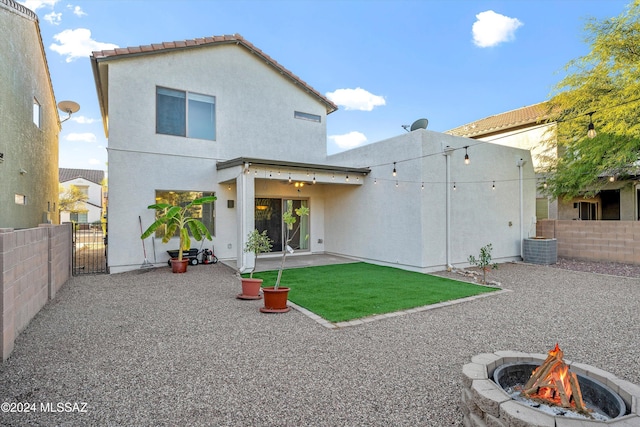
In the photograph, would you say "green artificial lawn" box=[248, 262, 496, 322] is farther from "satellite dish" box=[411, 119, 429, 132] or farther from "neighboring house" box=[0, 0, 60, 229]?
"neighboring house" box=[0, 0, 60, 229]

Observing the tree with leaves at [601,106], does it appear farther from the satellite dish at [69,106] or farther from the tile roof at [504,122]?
the satellite dish at [69,106]

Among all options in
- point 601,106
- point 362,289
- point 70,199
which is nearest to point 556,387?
point 362,289

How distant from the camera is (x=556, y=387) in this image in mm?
2396

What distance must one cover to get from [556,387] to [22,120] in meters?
14.0

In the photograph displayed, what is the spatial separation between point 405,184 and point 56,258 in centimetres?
919

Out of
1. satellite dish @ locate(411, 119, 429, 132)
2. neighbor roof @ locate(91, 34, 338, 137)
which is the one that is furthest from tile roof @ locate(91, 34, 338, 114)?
satellite dish @ locate(411, 119, 429, 132)

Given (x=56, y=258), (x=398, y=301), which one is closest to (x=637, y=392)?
(x=398, y=301)

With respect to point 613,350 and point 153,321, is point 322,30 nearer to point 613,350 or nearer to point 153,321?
point 153,321

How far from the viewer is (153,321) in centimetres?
542

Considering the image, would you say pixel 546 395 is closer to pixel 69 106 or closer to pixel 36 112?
pixel 36 112

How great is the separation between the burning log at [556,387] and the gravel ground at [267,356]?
71 centimetres

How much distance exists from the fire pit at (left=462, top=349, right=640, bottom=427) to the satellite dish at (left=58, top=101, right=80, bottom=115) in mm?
15728

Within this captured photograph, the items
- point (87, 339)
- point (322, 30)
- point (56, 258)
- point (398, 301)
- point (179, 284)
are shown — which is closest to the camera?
point (87, 339)

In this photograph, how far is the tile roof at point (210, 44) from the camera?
9.77 m
